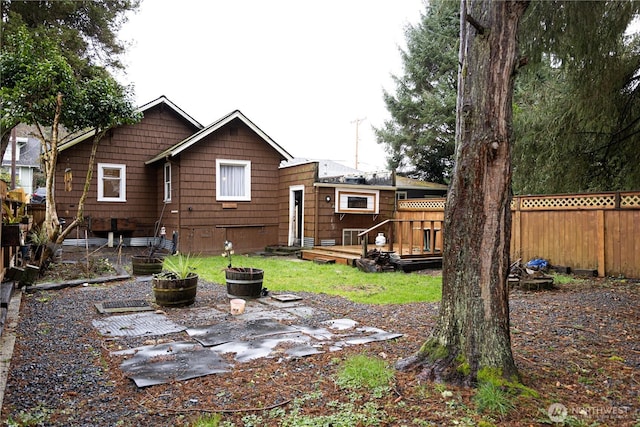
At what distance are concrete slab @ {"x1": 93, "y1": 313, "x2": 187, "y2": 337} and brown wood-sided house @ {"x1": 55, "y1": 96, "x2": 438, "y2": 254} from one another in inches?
315

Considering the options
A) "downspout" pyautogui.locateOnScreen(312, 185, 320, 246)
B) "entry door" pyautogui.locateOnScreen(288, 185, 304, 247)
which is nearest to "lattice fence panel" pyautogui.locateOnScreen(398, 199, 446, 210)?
"downspout" pyautogui.locateOnScreen(312, 185, 320, 246)

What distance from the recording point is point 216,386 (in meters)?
3.27

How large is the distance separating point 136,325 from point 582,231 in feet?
28.2

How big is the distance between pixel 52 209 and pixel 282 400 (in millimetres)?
7741

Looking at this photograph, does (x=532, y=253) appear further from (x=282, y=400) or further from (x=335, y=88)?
(x=335, y=88)

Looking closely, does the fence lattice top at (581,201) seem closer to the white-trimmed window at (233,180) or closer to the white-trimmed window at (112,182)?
the white-trimmed window at (233,180)

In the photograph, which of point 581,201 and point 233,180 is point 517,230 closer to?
point 581,201

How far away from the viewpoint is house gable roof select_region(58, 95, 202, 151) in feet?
44.5

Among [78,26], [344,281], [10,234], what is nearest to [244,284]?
[344,281]

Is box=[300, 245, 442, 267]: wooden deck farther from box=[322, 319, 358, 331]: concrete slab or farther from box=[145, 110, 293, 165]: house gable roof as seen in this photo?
box=[322, 319, 358, 331]: concrete slab

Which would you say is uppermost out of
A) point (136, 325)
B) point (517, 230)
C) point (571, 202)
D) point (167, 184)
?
Answer: point (167, 184)

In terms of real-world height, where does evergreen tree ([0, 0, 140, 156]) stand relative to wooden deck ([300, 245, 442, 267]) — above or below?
above

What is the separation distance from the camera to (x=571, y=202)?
9250 millimetres

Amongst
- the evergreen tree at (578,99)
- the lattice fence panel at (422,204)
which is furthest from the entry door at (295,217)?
the evergreen tree at (578,99)
